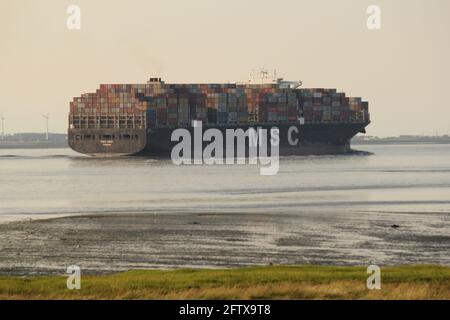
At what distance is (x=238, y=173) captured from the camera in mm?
116812

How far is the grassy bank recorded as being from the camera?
2630 centimetres

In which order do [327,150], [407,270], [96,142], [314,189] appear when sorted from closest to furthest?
1. [407,270]
2. [314,189]
3. [96,142]
4. [327,150]

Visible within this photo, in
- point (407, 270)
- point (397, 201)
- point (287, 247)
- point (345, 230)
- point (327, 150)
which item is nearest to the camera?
point (407, 270)

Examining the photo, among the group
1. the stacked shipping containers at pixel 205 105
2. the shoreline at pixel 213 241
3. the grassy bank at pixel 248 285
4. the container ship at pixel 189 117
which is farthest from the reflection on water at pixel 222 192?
the stacked shipping containers at pixel 205 105

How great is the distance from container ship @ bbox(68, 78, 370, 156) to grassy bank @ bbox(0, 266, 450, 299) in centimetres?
14659

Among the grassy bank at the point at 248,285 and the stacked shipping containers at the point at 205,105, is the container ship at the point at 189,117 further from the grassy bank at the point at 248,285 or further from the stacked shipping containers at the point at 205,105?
the grassy bank at the point at 248,285

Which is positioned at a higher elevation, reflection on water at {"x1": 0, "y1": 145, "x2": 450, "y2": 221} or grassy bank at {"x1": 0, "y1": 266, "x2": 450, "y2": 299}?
grassy bank at {"x1": 0, "y1": 266, "x2": 450, "y2": 299}

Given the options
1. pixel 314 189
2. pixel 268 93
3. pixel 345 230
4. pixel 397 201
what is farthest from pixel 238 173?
pixel 268 93

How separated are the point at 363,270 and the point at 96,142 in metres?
154

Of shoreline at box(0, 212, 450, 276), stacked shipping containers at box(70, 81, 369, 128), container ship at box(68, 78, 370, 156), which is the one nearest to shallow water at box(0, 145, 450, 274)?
shoreline at box(0, 212, 450, 276)

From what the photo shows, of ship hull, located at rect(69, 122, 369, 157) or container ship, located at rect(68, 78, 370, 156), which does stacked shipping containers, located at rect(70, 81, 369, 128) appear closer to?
container ship, located at rect(68, 78, 370, 156)
